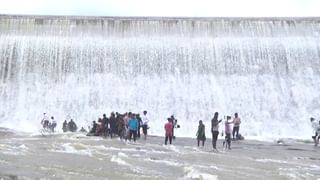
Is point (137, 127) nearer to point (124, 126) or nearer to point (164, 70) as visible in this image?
point (124, 126)

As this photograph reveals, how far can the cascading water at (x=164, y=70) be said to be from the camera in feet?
120

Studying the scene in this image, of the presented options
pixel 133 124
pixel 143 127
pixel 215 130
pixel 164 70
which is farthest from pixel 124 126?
pixel 164 70

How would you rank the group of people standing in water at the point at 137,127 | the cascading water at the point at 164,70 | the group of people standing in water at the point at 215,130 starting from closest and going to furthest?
the group of people standing in water at the point at 215,130, the group of people standing in water at the point at 137,127, the cascading water at the point at 164,70

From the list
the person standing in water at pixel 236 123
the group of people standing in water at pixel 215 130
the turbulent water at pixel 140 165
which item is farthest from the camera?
the person standing in water at pixel 236 123

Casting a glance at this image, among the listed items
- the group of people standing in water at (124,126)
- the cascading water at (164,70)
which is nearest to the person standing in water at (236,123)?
the group of people standing in water at (124,126)

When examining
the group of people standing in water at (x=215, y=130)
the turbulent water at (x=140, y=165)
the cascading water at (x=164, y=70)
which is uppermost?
the cascading water at (x=164, y=70)

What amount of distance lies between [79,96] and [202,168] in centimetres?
2458

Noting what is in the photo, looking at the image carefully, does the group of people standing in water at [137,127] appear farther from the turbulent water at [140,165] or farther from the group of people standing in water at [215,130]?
the turbulent water at [140,165]

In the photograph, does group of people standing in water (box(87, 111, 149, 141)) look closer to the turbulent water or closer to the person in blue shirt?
the person in blue shirt

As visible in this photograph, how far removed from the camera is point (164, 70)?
127 feet

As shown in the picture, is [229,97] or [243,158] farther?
[229,97]

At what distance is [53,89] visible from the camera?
3747cm

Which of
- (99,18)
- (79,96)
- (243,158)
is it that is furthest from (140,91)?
(243,158)

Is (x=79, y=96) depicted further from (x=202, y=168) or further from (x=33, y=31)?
(x=202, y=168)
